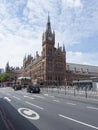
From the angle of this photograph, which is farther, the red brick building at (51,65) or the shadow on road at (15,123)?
the red brick building at (51,65)

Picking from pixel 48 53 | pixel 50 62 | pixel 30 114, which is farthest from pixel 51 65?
pixel 30 114

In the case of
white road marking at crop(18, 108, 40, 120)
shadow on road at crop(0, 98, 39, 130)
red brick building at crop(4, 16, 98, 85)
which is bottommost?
shadow on road at crop(0, 98, 39, 130)

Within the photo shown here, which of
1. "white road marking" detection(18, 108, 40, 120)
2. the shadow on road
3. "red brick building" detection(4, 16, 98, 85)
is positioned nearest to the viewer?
the shadow on road

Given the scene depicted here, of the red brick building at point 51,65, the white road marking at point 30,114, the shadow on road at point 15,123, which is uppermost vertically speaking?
the red brick building at point 51,65

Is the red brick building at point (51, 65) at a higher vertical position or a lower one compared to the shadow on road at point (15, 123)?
higher

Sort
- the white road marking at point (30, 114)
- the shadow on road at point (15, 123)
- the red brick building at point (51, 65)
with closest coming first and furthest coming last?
the shadow on road at point (15, 123)
the white road marking at point (30, 114)
the red brick building at point (51, 65)

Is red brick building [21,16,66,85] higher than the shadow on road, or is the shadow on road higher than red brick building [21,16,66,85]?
red brick building [21,16,66,85]

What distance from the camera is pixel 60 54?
122 m

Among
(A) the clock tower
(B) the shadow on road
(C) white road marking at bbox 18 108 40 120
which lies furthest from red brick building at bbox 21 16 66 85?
(B) the shadow on road

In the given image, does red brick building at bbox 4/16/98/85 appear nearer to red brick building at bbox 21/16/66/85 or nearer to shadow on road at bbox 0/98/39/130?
red brick building at bbox 21/16/66/85

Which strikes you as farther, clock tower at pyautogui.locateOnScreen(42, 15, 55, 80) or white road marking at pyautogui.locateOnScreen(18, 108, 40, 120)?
clock tower at pyautogui.locateOnScreen(42, 15, 55, 80)

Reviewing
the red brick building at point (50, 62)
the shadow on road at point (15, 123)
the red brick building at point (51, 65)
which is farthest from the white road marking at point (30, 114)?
the red brick building at point (50, 62)

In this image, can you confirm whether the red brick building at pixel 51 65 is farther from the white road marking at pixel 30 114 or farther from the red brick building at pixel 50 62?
the white road marking at pixel 30 114

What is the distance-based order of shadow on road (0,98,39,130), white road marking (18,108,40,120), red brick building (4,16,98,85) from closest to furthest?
shadow on road (0,98,39,130)
white road marking (18,108,40,120)
red brick building (4,16,98,85)
